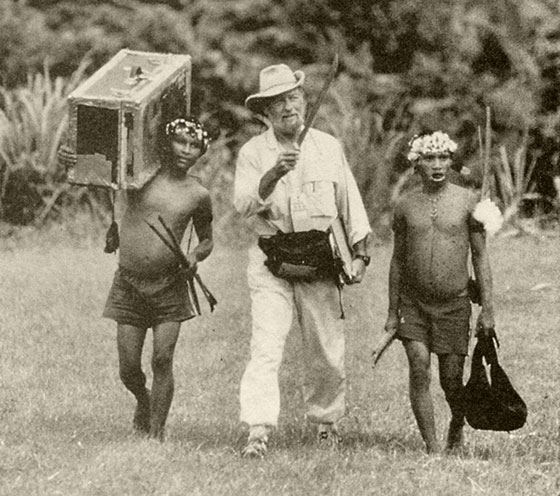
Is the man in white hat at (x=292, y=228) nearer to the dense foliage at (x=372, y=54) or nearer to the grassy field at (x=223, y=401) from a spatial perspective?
the grassy field at (x=223, y=401)

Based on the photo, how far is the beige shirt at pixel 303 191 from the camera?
852 cm

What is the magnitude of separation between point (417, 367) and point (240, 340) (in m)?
3.16

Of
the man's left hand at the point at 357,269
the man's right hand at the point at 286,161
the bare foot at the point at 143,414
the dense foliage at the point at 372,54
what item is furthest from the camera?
the dense foliage at the point at 372,54

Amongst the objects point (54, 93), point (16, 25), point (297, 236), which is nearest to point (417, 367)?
point (297, 236)

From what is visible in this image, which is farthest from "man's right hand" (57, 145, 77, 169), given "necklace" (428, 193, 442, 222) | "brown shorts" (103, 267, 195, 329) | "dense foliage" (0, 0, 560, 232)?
"dense foliage" (0, 0, 560, 232)

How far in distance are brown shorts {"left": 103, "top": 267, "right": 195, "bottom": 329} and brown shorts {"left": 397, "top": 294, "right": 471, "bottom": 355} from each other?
1.13 metres

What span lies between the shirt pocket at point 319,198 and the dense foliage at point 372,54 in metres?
6.94

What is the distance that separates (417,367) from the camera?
8375 mm

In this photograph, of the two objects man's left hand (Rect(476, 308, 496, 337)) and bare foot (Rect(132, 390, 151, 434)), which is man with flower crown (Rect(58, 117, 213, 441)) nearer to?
bare foot (Rect(132, 390, 151, 434))

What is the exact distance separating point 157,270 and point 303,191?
866 mm

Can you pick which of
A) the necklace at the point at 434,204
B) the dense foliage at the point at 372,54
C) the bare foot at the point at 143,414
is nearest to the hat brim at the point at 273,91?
the necklace at the point at 434,204

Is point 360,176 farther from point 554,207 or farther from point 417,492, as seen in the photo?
point 417,492

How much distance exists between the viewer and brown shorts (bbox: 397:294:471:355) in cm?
840

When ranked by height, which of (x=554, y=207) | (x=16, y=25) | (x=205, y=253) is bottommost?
(x=554, y=207)
